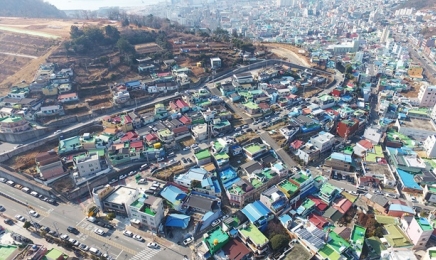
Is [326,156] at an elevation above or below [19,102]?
below

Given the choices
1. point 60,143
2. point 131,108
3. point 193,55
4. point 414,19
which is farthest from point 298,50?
point 414,19

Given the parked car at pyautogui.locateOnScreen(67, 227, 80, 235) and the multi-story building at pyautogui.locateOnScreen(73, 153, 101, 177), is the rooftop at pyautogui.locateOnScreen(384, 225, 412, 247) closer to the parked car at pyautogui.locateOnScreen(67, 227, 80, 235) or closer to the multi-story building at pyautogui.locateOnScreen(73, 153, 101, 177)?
the parked car at pyautogui.locateOnScreen(67, 227, 80, 235)

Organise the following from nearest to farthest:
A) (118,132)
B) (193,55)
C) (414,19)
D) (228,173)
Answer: (228,173)
(118,132)
(193,55)
(414,19)

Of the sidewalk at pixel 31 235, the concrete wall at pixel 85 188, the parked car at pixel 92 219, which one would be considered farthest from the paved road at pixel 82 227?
the sidewalk at pixel 31 235

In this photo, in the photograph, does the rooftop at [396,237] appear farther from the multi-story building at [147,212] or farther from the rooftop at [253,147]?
Result: the multi-story building at [147,212]

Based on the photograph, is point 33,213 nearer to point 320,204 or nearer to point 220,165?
point 220,165

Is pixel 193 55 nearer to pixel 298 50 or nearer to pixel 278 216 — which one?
pixel 298 50
